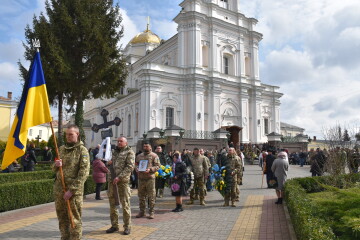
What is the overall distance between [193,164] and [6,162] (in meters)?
6.07

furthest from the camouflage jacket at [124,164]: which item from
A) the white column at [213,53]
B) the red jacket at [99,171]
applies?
the white column at [213,53]

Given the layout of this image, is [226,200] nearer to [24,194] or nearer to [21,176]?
[24,194]

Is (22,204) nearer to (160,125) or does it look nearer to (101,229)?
(101,229)

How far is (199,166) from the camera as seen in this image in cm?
1048

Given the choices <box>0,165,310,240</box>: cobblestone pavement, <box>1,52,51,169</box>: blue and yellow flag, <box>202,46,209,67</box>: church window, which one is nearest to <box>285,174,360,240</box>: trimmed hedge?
<box>0,165,310,240</box>: cobblestone pavement

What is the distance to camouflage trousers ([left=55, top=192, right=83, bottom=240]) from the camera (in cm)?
515

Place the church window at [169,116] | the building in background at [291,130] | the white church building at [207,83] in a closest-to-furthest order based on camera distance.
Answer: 1. the white church building at [207,83]
2. the church window at [169,116]
3. the building in background at [291,130]

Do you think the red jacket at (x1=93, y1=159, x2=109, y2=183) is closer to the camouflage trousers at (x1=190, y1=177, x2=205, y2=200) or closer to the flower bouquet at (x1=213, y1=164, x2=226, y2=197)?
the camouflage trousers at (x1=190, y1=177, x2=205, y2=200)

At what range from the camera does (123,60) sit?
70.6 ft

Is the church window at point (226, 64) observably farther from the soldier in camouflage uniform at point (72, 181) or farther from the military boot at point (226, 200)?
the soldier in camouflage uniform at point (72, 181)

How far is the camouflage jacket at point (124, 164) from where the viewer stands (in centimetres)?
681

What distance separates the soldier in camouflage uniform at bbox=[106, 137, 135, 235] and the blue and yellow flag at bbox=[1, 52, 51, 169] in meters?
1.80

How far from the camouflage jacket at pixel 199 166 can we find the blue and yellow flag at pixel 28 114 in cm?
566

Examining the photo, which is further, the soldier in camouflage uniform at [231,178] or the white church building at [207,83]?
the white church building at [207,83]
